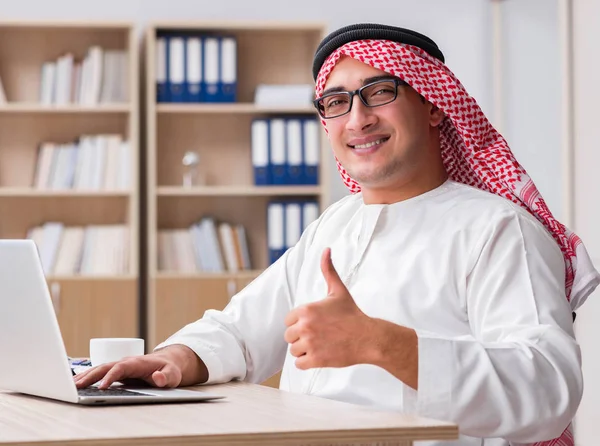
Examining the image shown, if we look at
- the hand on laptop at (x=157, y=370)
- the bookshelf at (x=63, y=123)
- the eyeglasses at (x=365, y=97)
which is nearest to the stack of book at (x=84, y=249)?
the bookshelf at (x=63, y=123)

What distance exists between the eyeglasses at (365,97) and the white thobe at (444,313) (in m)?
0.20

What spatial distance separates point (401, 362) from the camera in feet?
4.56

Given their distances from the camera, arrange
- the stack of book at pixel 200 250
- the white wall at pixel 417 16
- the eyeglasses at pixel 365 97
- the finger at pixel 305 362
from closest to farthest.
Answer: the finger at pixel 305 362 → the eyeglasses at pixel 365 97 → the stack of book at pixel 200 250 → the white wall at pixel 417 16

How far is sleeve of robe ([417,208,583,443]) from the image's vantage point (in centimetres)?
141

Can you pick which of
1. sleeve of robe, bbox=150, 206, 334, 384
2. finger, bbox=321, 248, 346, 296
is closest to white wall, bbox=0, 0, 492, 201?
sleeve of robe, bbox=150, 206, 334, 384

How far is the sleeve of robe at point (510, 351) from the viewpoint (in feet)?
4.61

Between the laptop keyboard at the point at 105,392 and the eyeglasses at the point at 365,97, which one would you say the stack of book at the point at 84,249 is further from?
the laptop keyboard at the point at 105,392

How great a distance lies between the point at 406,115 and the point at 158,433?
1.02m

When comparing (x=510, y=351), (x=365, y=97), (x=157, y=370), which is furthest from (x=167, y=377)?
(x=365, y=97)

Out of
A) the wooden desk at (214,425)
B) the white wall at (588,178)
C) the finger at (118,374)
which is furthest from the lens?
the white wall at (588,178)

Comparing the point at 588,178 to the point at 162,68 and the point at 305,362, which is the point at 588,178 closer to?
the point at 162,68

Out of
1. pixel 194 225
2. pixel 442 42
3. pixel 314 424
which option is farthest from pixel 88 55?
pixel 314 424

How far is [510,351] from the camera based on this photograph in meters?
1.46

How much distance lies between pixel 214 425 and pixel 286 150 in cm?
378
